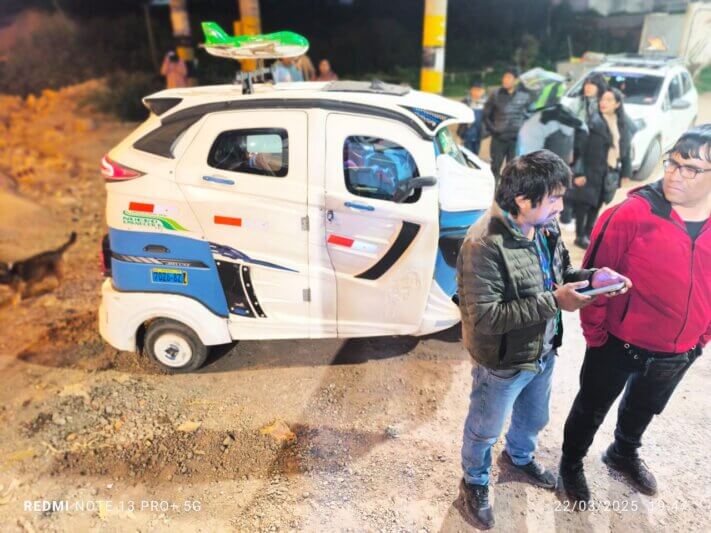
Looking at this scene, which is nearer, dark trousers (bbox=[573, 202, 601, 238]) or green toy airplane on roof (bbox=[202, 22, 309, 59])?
green toy airplane on roof (bbox=[202, 22, 309, 59])

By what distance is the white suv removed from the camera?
6.73m

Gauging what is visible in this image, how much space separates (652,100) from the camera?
7230 mm

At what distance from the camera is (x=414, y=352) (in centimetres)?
400

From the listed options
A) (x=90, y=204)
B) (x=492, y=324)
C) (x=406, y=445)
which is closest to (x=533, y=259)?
(x=492, y=324)

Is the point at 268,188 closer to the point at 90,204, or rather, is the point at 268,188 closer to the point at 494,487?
the point at 494,487

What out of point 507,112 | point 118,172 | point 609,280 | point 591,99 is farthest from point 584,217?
point 118,172

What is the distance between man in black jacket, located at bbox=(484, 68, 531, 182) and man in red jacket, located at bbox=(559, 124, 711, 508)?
14.6 feet

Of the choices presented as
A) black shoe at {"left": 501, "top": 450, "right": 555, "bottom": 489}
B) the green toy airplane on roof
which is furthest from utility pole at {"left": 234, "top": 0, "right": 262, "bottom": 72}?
black shoe at {"left": 501, "top": 450, "right": 555, "bottom": 489}

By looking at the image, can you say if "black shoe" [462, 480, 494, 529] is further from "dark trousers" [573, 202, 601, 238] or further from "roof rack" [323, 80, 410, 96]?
"dark trousers" [573, 202, 601, 238]

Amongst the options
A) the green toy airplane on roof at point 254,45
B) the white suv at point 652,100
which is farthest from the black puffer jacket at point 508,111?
the green toy airplane on roof at point 254,45

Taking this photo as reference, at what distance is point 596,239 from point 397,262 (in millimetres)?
1292

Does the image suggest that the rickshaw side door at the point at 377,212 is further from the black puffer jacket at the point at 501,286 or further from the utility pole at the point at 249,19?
the utility pole at the point at 249,19

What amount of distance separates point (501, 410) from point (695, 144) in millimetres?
1444

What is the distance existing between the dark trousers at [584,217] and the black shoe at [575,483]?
11.1 ft
